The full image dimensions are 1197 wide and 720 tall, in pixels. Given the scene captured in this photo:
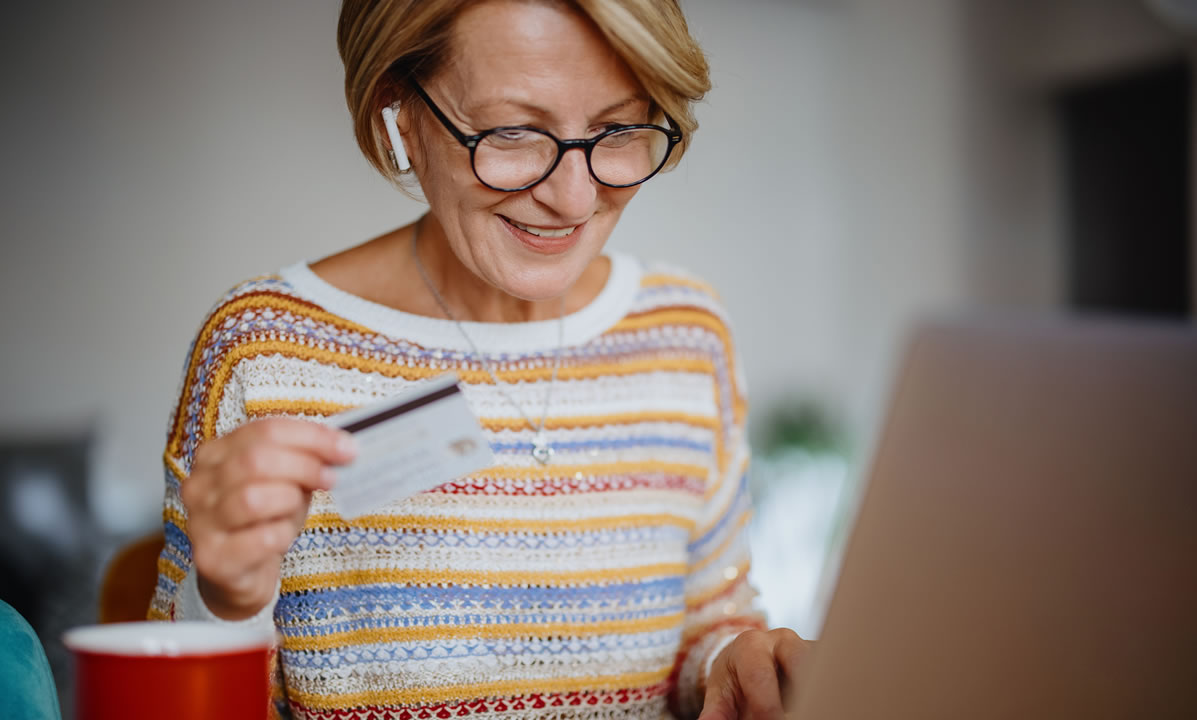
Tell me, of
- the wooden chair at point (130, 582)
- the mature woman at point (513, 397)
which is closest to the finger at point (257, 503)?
the mature woman at point (513, 397)

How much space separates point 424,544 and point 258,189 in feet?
7.22

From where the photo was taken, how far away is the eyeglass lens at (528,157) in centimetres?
88

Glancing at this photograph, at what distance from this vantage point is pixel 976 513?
0.45 m

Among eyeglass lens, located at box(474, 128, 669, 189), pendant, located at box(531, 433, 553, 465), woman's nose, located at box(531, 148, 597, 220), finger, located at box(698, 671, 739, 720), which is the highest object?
eyeglass lens, located at box(474, 128, 669, 189)

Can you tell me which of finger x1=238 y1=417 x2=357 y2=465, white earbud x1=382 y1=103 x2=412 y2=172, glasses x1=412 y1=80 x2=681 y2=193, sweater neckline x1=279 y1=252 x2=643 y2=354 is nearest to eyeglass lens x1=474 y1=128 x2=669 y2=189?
glasses x1=412 y1=80 x2=681 y2=193

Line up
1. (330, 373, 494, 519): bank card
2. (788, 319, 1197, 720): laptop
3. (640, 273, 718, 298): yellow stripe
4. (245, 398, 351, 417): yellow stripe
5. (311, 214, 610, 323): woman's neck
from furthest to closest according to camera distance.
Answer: (640, 273, 718, 298): yellow stripe < (311, 214, 610, 323): woman's neck < (245, 398, 351, 417): yellow stripe < (330, 373, 494, 519): bank card < (788, 319, 1197, 720): laptop

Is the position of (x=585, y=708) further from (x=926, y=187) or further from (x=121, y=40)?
(x=926, y=187)

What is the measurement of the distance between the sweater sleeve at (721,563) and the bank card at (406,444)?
56cm

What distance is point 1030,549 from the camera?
45 centimetres

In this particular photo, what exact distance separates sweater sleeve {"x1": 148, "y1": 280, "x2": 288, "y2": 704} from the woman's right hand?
0.27 m

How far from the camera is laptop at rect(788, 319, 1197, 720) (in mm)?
440

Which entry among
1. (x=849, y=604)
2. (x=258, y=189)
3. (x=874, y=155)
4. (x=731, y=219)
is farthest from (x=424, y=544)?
(x=874, y=155)

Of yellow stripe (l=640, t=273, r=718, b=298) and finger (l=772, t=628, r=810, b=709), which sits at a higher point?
yellow stripe (l=640, t=273, r=718, b=298)

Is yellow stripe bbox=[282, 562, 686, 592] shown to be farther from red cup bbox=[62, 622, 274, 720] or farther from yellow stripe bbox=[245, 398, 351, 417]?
red cup bbox=[62, 622, 274, 720]
